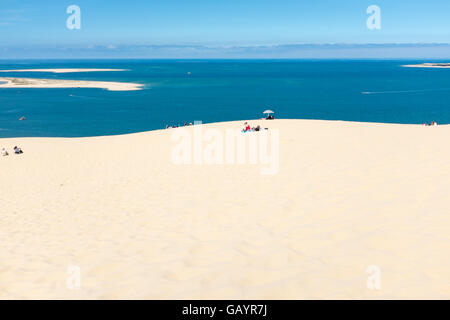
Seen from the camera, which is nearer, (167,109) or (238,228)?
(238,228)

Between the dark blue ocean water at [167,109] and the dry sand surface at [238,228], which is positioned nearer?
the dry sand surface at [238,228]

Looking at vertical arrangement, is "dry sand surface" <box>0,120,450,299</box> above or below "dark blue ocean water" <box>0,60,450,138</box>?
below

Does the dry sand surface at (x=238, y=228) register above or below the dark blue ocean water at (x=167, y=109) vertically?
below

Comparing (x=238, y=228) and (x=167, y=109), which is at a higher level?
(x=167, y=109)

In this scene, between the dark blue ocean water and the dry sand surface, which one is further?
the dark blue ocean water

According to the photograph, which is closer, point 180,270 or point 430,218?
point 180,270

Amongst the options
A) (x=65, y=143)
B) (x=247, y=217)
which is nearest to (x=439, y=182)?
(x=247, y=217)
